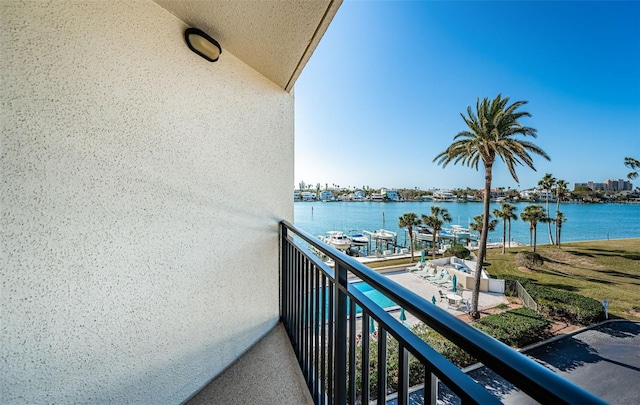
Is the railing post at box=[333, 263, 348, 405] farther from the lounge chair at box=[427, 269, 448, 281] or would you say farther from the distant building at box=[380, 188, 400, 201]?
the distant building at box=[380, 188, 400, 201]

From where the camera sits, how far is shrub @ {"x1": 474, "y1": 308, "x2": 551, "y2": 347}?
864 centimetres

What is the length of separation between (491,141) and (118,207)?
12.4m

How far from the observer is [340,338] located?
101 centimetres

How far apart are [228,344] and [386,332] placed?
1464mm

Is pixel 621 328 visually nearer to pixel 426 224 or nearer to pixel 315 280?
pixel 426 224

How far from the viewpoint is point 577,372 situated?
7.55 meters

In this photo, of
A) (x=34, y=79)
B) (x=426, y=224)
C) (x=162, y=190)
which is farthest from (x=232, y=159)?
(x=426, y=224)

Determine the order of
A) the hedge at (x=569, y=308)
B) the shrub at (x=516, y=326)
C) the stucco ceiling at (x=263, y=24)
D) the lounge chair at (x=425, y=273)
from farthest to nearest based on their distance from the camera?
1. the lounge chair at (x=425, y=273)
2. the hedge at (x=569, y=308)
3. the shrub at (x=516, y=326)
4. the stucco ceiling at (x=263, y=24)

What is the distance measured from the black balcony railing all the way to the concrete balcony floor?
123mm

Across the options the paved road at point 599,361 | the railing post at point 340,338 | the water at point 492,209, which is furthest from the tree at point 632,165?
the railing post at point 340,338

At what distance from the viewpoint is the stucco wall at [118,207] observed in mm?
886

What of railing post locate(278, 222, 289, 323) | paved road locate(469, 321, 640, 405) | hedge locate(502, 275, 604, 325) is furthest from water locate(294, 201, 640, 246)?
railing post locate(278, 222, 289, 323)

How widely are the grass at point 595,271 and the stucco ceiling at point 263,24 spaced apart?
1755cm

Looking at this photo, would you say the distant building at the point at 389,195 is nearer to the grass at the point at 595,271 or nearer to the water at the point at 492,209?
the water at the point at 492,209
